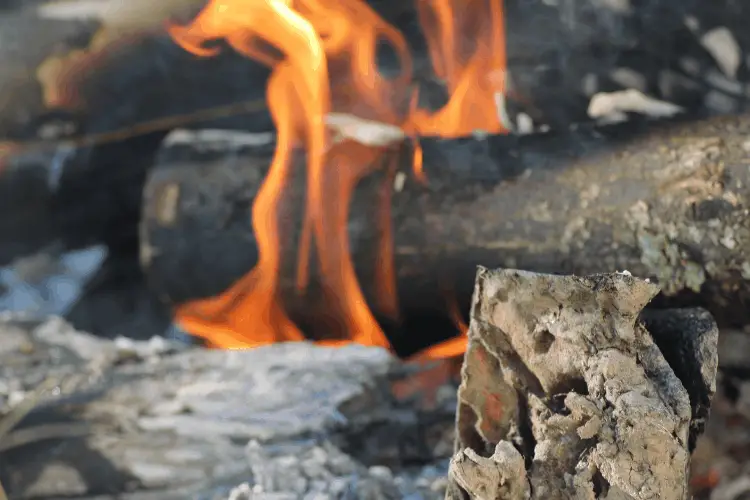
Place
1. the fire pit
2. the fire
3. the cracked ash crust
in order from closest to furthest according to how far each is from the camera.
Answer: the cracked ash crust → the fire pit → the fire

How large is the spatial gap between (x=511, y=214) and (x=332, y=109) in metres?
0.62

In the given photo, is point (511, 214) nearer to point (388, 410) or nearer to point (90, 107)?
point (388, 410)

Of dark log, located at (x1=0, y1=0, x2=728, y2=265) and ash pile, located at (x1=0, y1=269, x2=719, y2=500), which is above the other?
dark log, located at (x1=0, y1=0, x2=728, y2=265)

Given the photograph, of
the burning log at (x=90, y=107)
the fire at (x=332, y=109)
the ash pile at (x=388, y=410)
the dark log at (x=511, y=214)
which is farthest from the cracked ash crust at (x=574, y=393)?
the burning log at (x=90, y=107)

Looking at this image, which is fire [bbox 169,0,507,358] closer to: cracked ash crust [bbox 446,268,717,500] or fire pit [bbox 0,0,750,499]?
fire pit [bbox 0,0,750,499]

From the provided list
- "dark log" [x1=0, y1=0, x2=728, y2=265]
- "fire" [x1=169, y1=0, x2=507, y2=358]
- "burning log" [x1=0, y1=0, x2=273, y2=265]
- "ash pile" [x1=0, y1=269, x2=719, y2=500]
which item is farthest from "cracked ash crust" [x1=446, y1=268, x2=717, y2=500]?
"burning log" [x1=0, y1=0, x2=273, y2=265]

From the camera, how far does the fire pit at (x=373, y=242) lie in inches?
32.6

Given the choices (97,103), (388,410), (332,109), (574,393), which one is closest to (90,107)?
(97,103)

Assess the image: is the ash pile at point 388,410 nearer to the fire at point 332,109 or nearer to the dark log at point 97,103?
the fire at point 332,109

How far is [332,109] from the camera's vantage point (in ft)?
5.49

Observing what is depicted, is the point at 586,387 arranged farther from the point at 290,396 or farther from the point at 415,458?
the point at 290,396

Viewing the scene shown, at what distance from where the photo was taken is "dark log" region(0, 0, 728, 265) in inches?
75.2

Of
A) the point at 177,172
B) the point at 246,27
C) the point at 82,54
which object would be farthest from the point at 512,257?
the point at 82,54

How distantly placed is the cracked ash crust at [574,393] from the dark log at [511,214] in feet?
0.83
